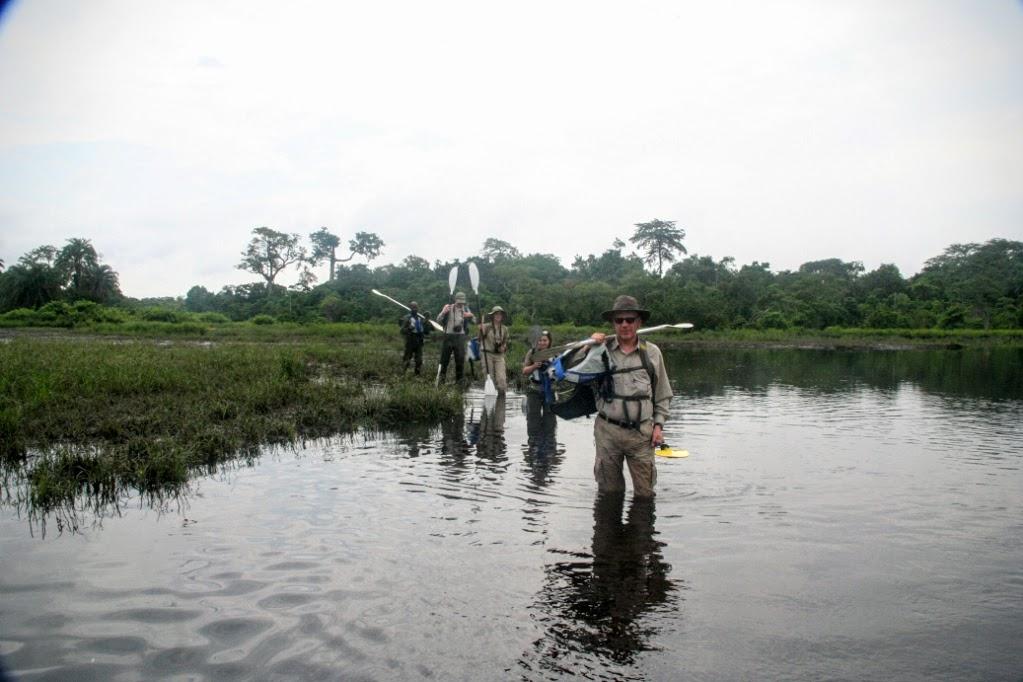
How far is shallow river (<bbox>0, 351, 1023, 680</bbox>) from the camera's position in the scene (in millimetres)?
4406

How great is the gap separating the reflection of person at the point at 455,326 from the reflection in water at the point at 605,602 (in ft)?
32.5

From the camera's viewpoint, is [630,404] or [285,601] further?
[630,404]

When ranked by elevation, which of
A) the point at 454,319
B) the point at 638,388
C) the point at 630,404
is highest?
the point at 454,319

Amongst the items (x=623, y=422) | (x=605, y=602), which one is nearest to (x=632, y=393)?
(x=623, y=422)

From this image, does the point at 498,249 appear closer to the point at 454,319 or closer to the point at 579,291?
the point at 579,291

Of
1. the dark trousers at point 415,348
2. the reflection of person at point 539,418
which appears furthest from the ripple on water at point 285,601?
the dark trousers at point 415,348

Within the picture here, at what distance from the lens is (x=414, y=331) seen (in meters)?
17.6

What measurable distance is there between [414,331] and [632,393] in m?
11.2

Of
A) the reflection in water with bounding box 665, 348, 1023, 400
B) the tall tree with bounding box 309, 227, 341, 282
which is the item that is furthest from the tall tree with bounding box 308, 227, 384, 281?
the reflection in water with bounding box 665, 348, 1023, 400

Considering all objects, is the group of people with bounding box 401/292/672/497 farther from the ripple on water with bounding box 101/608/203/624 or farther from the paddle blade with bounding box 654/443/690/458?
the ripple on water with bounding box 101/608/203/624

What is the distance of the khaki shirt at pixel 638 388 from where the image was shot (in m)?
6.88

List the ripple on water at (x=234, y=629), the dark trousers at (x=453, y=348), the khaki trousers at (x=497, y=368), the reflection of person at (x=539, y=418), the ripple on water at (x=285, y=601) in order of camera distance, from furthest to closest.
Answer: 1. the dark trousers at (x=453, y=348)
2. the khaki trousers at (x=497, y=368)
3. the reflection of person at (x=539, y=418)
4. the ripple on water at (x=285, y=601)
5. the ripple on water at (x=234, y=629)

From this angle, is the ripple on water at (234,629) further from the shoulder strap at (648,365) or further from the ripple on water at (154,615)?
the shoulder strap at (648,365)

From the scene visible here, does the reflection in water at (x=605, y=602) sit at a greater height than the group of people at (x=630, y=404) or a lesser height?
lesser
